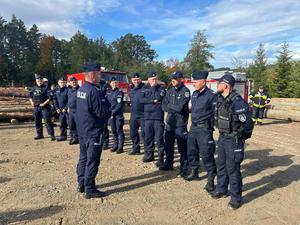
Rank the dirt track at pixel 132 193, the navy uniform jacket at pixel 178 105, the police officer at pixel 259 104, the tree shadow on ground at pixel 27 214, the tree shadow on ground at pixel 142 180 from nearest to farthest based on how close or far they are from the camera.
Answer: the tree shadow on ground at pixel 27 214, the dirt track at pixel 132 193, the tree shadow on ground at pixel 142 180, the navy uniform jacket at pixel 178 105, the police officer at pixel 259 104

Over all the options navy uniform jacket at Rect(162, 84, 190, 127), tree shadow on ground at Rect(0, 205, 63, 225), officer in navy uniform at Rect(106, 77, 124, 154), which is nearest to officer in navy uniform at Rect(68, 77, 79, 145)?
officer in navy uniform at Rect(106, 77, 124, 154)

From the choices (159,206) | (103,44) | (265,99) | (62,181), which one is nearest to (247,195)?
(159,206)

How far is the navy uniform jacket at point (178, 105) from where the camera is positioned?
20.6 ft

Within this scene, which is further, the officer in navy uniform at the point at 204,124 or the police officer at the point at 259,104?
the police officer at the point at 259,104

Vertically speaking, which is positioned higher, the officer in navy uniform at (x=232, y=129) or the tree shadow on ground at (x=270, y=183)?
the officer in navy uniform at (x=232, y=129)

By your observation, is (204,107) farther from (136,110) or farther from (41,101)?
(41,101)

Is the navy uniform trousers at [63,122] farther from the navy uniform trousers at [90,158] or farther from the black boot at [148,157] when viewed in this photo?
the navy uniform trousers at [90,158]

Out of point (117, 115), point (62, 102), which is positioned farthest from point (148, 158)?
point (62, 102)

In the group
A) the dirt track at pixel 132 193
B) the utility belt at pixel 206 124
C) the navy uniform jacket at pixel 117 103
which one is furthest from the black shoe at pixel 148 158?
the utility belt at pixel 206 124

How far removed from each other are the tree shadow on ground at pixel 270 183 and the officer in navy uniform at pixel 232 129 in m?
0.57

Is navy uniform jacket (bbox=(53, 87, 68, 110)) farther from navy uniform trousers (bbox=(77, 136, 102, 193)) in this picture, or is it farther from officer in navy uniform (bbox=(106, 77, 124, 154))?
navy uniform trousers (bbox=(77, 136, 102, 193))

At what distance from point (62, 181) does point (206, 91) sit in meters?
3.23

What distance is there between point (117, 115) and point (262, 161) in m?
3.93

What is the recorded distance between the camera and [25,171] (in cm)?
675
